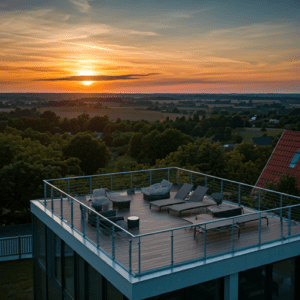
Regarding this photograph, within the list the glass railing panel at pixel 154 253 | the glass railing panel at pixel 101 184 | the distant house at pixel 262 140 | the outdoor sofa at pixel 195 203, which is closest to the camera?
the glass railing panel at pixel 154 253

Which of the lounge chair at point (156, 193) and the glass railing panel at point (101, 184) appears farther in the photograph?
the glass railing panel at point (101, 184)

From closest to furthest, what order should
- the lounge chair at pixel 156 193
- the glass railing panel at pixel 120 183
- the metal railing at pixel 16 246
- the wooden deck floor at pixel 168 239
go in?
the wooden deck floor at pixel 168 239
the lounge chair at pixel 156 193
the metal railing at pixel 16 246
the glass railing panel at pixel 120 183

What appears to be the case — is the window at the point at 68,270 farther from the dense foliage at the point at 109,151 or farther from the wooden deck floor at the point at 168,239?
the dense foliage at the point at 109,151

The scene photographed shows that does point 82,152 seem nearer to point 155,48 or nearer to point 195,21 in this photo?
point 155,48

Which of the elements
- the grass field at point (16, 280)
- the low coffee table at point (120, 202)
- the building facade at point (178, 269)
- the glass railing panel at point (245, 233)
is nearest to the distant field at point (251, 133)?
the grass field at point (16, 280)

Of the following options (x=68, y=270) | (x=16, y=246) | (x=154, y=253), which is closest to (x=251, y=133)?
(x=16, y=246)

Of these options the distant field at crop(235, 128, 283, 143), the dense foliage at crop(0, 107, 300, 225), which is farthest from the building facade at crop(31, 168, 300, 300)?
the distant field at crop(235, 128, 283, 143)
